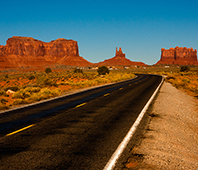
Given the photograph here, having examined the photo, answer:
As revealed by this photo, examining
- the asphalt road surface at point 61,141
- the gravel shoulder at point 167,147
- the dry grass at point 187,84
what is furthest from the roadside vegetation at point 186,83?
the asphalt road surface at point 61,141

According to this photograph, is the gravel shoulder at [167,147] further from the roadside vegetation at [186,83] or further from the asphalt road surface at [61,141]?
the roadside vegetation at [186,83]

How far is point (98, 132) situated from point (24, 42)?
207 meters

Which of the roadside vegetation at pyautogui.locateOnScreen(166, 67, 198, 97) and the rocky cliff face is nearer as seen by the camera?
the roadside vegetation at pyautogui.locateOnScreen(166, 67, 198, 97)

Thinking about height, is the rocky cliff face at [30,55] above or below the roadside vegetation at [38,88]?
above

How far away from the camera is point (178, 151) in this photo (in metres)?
4.91

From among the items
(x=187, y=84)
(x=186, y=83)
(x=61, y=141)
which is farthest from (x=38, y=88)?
(x=186, y=83)

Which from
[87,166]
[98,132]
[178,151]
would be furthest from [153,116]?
[87,166]

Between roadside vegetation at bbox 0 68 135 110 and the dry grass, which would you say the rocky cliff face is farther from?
the dry grass

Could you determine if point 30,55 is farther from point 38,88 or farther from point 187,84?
point 187,84

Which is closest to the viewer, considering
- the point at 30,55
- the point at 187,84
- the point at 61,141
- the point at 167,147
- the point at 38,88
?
the point at 167,147

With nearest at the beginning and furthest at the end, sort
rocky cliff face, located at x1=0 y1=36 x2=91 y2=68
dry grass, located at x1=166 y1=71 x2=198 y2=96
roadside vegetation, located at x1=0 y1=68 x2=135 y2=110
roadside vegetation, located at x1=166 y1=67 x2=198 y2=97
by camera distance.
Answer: roadside vegetation, located at x1=0 y1=68 x2=135 y2=110 → dry grass, located at x1=166 y1=71 x2=198 y2=96 → roadside vegetation, located at x1=166 y1=67 x2=198 y2=97 → rocky cliff face, located at x1=0 y1=36 x2=91 y2=68

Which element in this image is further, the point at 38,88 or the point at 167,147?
the point at 38,88

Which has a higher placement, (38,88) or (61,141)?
(61,141)

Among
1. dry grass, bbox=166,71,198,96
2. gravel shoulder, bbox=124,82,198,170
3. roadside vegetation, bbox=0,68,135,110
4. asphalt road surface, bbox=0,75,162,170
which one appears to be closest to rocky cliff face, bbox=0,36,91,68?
roadside vegetation, bbox=0,68,135,110
